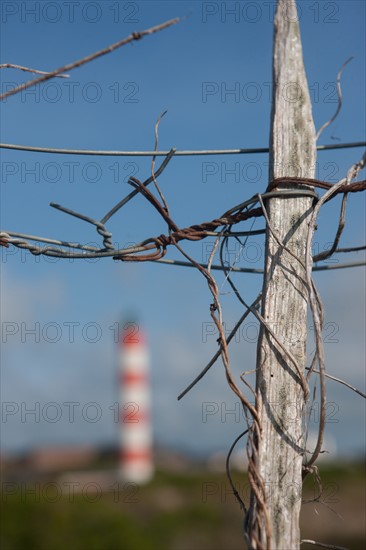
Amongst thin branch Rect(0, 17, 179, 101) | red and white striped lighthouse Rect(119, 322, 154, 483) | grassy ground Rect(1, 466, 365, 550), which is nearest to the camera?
thin branch Rect(0, 17, 179, 101)

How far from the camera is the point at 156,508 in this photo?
16422 mm

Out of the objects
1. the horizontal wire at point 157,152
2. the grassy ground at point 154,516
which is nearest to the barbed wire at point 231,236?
the horizontal wire at point 157,152

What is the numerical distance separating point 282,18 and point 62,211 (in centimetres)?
92

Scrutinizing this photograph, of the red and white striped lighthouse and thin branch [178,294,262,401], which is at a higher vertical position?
thin branch [178,294,262,401]

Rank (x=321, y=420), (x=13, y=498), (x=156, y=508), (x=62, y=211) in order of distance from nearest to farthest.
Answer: (x=321, y=420), (x=62, y=211), (x=13, y=498), (x=156, y=508)

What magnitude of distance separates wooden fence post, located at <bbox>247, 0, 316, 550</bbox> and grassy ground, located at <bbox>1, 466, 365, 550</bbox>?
8.89m

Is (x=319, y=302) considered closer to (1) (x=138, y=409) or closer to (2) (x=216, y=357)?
(2) (x=216, y=357)

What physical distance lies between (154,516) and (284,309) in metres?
14.5

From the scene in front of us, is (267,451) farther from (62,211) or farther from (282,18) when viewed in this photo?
(282,18)

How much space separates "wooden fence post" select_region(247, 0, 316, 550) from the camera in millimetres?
2121

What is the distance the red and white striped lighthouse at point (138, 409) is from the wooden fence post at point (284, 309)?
2455 centimetres

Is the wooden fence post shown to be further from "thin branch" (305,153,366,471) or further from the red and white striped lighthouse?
the red and white striped lighthouse

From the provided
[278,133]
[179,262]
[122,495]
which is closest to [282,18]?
[278,133]

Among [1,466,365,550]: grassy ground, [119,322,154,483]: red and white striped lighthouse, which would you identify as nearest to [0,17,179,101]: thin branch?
[1,466,365,550]: grassy ground
